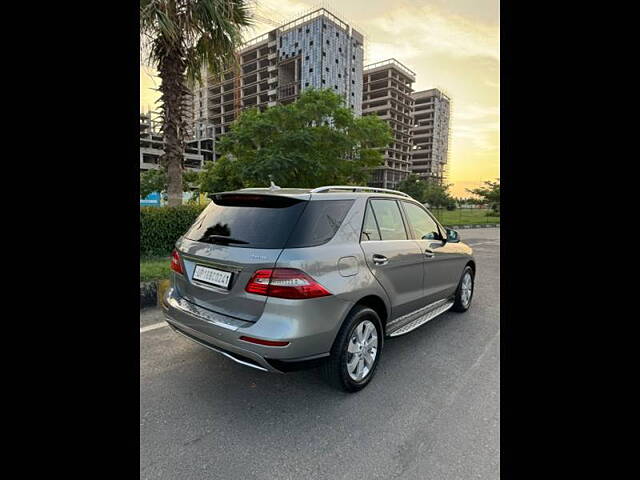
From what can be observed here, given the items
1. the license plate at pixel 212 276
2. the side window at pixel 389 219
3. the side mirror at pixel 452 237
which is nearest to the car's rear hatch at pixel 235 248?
the license plate at pixel 212 276

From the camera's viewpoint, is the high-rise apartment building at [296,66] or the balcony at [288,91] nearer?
the high-rise apartment building at [296,66]

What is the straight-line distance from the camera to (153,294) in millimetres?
5020

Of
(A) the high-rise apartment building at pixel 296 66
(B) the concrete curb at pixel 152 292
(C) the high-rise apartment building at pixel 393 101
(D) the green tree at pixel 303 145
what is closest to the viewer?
(B) the concrete curb at pixel 152 292

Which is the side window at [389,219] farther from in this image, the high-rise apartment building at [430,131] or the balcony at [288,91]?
the high-rise apartment building at [430,131]

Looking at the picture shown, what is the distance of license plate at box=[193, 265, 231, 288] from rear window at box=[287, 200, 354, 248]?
528 millimetres

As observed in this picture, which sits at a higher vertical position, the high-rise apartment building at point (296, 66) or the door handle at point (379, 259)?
the high-rise apartment building at point (296, 66)

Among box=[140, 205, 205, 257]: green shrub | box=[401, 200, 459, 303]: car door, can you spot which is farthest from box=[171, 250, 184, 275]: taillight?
box=[140, 205, 205, 257]: green shrub

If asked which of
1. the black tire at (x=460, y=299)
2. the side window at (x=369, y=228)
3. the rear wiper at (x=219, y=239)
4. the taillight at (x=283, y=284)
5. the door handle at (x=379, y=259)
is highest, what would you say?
the side window at (x=369, y=228)

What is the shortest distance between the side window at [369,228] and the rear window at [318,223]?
23cm

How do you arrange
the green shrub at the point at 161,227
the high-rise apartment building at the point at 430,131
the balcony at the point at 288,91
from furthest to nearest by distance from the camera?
the high-rise apartment building at the point at 430,131
the balcony at the point at 288,91
the green shrub at the point at 161,227

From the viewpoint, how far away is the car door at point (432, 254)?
372cm

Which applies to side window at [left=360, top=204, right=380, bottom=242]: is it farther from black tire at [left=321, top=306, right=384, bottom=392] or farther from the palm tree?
the palm tree
